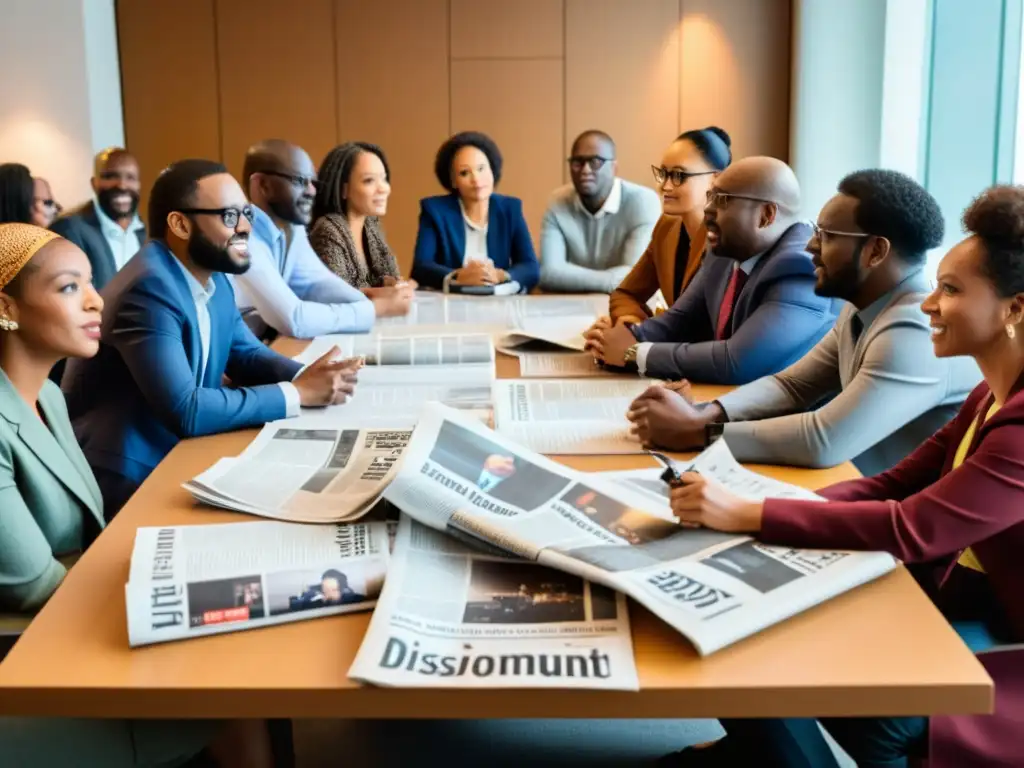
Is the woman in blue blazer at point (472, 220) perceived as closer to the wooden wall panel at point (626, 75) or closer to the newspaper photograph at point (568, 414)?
the newspaper photograph at point (568, 414)

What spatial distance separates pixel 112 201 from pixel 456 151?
1507 mm

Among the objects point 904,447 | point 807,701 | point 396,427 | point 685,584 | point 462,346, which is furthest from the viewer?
point 462,346

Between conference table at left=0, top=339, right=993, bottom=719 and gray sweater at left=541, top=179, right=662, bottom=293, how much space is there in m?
3.19

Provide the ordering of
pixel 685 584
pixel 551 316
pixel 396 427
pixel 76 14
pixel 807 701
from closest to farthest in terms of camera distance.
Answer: pixel 807 701 < pixel 685 584 < pixel 396 427 < pixel 551 316 < pixel 76 14

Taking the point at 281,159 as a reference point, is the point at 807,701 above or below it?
below

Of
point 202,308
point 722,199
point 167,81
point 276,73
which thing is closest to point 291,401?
point 202,308

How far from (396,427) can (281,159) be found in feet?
5.57

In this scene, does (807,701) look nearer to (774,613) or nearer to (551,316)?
(774,613)

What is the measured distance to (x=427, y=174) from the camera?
691cm

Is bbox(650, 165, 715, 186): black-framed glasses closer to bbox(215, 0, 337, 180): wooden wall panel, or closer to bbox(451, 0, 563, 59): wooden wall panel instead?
bbox(451, 0, 563, 59): wooden wall panel

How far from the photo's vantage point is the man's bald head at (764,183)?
231 cm

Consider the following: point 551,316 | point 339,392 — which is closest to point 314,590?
point 339,392

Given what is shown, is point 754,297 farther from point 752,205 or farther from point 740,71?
point 740,71

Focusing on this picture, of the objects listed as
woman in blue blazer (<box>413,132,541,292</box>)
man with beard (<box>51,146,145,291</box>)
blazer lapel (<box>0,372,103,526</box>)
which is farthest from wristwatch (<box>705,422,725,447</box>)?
man with beard (<box>51,146,145,291</box>)
